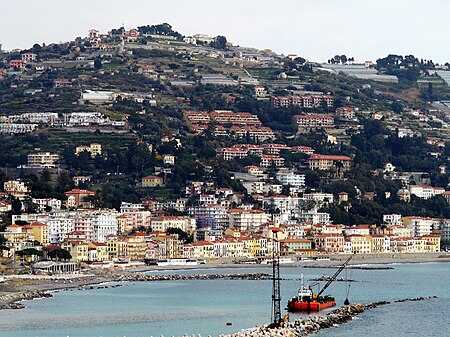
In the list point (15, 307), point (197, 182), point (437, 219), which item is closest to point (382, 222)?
point (437, 219)

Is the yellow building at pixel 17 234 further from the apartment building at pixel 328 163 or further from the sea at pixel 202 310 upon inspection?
the apartment building at pixel 328 163

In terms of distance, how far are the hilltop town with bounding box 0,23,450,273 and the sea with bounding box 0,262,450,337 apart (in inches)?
421

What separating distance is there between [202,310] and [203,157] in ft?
181

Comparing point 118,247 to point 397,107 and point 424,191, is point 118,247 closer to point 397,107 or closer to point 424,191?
point 424,191

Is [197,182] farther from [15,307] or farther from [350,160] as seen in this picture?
[15,307]

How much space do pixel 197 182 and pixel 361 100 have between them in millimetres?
41296

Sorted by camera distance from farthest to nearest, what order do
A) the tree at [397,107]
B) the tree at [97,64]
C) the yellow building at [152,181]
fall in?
the tree at [397,107] < the tree at [97,64] < the yellow building at [152,181]

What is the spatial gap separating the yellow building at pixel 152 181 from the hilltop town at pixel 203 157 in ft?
0.30

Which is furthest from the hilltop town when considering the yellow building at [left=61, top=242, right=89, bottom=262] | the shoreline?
the shoreline

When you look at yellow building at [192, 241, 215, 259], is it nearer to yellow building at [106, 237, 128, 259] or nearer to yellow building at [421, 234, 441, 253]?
yellow building at [106, 237, 128, 259]

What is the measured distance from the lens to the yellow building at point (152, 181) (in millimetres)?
102125

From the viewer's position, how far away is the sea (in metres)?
47.9

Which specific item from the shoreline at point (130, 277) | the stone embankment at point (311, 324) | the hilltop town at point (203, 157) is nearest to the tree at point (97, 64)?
the hilltop town at point (203, 157)

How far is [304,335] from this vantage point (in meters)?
46.1
